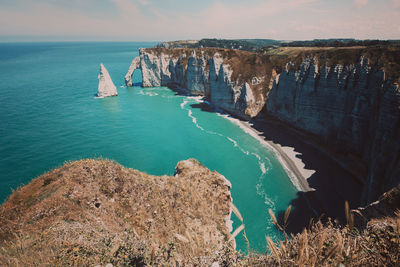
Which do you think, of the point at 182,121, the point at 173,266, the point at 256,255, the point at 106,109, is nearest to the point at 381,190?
the point at 256,255

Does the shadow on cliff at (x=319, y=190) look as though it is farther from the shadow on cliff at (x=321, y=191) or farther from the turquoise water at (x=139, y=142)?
the turquoise water at (x=139, y=142)

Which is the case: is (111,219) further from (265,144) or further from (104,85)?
(104,85)

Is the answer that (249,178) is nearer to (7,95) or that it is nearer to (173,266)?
(173,266)

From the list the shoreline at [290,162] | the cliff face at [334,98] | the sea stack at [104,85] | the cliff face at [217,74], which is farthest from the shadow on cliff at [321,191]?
the sea stack at [104,85]

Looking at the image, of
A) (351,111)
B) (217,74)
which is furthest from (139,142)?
(351,111)

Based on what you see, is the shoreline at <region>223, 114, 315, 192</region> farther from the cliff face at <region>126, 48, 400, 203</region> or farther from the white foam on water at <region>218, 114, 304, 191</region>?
the cliff face at <region>126, 48, 400, 203</region>

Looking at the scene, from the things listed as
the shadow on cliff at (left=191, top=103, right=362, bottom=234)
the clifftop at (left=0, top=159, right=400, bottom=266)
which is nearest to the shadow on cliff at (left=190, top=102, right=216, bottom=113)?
the shadow on cliff at (left=191, top=103, right=362, bottom=234)
